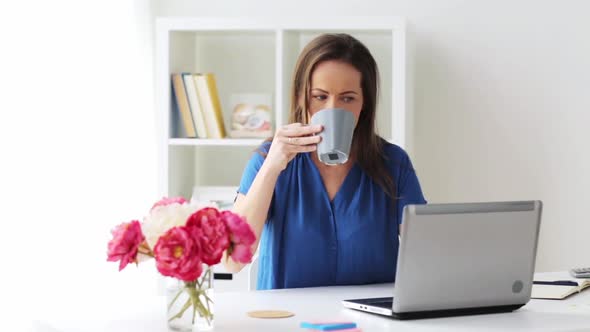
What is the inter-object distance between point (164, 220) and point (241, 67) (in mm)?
2138

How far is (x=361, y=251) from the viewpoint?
7.53 feet

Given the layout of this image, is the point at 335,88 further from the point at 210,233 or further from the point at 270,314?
the point at 210,233

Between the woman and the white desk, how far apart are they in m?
0.29

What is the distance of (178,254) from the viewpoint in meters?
1.53

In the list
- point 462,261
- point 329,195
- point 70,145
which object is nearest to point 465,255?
point 462,261

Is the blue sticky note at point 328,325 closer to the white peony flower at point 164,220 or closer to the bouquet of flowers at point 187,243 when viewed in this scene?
the bouquet of flowers at point 187,243

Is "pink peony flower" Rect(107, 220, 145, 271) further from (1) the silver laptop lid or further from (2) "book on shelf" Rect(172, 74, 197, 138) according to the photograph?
(2) "book on shelf" Rect(172, 74, 197, 138)

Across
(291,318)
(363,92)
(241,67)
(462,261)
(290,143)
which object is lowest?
(291,318)

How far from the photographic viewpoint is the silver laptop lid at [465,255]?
169cm

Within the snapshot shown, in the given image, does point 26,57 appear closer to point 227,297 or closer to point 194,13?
point 194,13

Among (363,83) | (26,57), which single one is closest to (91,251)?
(26,57)

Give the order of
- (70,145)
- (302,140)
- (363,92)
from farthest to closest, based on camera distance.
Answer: (70,145) → (363,92) → (302,140)

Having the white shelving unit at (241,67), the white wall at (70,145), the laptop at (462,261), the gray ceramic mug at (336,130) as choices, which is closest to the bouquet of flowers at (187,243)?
the laptop at (462,261)

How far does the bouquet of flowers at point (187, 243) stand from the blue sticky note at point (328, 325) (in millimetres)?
184
